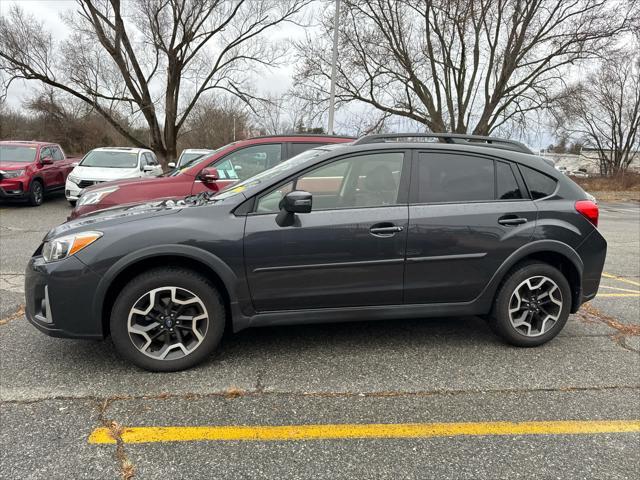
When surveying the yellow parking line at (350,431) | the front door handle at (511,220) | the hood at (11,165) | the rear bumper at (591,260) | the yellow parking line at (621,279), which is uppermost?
the hood at (11,165)

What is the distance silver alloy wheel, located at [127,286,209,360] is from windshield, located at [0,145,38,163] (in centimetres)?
1144

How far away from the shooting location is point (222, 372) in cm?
317

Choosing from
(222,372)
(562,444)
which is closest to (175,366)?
(222,372)

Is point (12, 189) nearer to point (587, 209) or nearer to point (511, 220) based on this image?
point (511, 220)

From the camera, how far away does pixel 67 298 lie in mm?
2969

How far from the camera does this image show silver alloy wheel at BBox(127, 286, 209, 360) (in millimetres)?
3064

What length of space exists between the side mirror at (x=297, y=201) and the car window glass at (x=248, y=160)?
10.6 feet

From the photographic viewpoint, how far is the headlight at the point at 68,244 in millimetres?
2996

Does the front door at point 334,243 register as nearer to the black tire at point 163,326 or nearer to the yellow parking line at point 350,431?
the black tire at point 163,326

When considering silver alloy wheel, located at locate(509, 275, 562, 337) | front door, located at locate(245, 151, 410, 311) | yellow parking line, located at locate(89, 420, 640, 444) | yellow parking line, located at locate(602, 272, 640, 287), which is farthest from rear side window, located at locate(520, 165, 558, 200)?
yellow parking line, located at locate(602, 272, 640, 287)

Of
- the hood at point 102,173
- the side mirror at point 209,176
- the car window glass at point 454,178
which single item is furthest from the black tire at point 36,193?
the car window glass at point 454,178

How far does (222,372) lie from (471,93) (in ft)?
82.8

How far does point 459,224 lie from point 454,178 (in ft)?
1.31

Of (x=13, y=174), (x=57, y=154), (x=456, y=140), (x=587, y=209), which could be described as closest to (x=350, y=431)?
(x=456, y=140)
